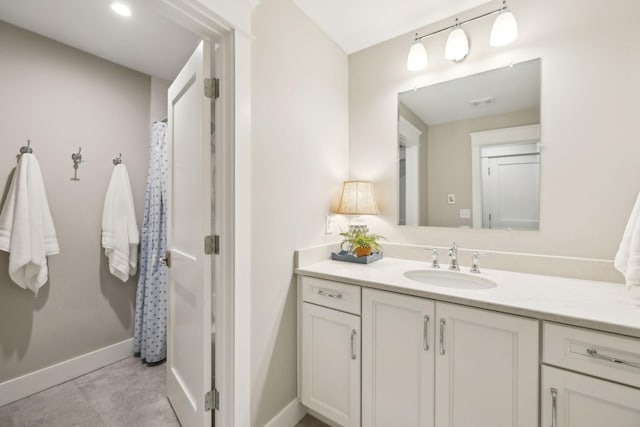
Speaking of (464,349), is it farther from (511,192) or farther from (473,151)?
(473,151)

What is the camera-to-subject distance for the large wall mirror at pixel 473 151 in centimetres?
150

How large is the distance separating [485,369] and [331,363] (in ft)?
2.38

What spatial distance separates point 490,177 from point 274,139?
1284 millimetres

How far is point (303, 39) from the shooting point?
1.66 meters

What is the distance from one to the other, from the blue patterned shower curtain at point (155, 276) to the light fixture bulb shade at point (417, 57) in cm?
192

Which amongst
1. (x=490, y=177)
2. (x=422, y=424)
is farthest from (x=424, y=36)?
(x=422, y=424)

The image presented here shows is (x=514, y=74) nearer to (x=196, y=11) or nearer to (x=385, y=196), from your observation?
(x=385, y=196)

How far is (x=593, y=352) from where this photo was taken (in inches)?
33.9

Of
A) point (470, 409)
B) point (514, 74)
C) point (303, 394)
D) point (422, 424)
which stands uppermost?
point (514, 74)

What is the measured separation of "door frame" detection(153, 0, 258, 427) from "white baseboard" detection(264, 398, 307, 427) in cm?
25

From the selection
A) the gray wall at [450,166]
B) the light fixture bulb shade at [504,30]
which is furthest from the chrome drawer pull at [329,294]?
the light fixture bulb shade at [504,30]

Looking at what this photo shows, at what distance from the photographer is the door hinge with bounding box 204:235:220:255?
4.09ft

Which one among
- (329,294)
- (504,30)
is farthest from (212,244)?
(504,30)

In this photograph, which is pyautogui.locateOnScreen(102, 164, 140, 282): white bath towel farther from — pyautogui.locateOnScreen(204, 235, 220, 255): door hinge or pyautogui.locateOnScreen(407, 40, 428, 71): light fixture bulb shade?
pyautogui.locateOnScreen(407, 40, 428, 71): light fixture bulb shade
